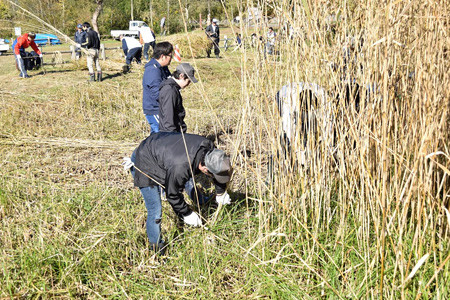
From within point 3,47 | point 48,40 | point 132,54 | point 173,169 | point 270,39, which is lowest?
point 173,169

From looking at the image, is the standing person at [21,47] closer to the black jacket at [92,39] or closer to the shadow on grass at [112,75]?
the black jacket at [92,39]

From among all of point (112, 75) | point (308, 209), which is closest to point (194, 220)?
point (308, 209)

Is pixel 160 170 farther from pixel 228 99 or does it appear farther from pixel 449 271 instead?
pixel 228 99

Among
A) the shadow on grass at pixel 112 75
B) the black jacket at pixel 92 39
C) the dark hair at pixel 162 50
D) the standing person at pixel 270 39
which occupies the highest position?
the black jacket at pixel 92 39

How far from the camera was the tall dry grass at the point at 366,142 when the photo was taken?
175 cm

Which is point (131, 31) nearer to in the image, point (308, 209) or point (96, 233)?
point (96, 233)

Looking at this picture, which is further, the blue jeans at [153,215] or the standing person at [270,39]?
the blue jeans at [153,215]

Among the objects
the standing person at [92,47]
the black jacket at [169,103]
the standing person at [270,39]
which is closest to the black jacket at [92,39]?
the standing person at [92,47]

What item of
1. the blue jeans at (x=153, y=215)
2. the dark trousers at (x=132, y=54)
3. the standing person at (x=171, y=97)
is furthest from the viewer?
the dark trousers at (x=132, y=54)

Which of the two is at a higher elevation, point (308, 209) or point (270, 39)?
point (270, 39)

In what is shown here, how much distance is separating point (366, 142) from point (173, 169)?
1140 mm

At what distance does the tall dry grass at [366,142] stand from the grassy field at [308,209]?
0.04 ft

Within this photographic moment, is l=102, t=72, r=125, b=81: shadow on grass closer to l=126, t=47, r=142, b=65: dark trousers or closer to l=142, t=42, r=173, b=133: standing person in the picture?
l=126, t=47, r=142, b=65: dark trousers

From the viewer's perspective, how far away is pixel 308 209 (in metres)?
2.45
